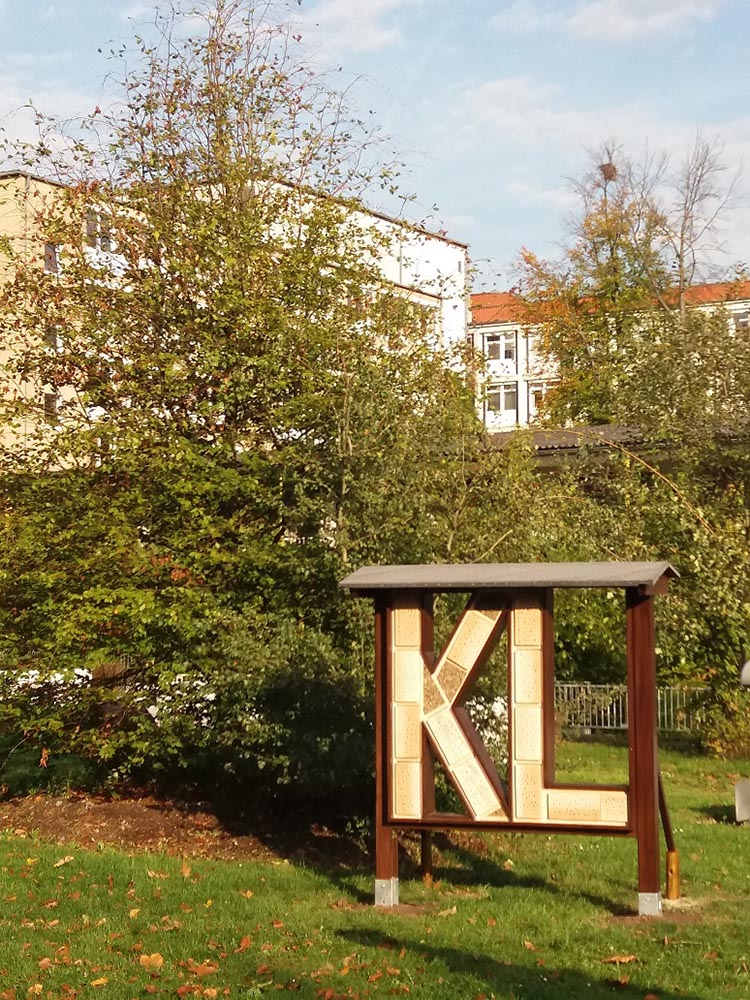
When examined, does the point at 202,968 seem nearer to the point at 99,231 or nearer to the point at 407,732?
the point at 407,732

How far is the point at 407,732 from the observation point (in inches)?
408

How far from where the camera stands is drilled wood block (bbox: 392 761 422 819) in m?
10.2

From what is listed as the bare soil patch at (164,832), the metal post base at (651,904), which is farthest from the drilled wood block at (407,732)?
the bare soil patch at (164,832)

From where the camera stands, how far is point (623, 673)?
24.8m

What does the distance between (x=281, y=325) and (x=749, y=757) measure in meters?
9.82

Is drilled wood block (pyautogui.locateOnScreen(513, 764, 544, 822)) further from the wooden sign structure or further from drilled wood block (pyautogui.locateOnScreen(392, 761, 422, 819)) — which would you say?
drilled wood block (pyautogui.locateOnScreen(392, 761, 422, 819))

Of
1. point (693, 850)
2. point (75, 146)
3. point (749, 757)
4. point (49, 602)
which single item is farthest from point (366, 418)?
point (749, 757)

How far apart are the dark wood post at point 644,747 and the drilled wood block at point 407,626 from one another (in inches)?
61.6

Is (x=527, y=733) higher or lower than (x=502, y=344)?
lower

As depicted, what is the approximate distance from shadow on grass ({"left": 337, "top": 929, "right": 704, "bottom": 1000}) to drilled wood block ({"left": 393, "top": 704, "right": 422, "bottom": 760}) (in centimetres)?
174

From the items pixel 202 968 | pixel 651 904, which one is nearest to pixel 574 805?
pixel 651 904

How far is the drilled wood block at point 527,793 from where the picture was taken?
989cm

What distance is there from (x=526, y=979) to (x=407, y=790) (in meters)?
2.51

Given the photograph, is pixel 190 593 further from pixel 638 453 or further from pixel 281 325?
pixel 638 453
